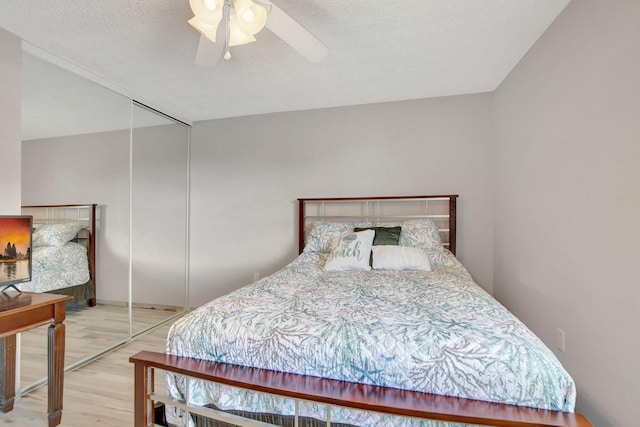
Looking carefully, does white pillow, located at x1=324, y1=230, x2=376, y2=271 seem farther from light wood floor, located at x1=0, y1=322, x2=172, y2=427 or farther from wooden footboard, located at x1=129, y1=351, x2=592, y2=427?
light wood floor, located at x1=0, y1=322, x2=172, y2=427

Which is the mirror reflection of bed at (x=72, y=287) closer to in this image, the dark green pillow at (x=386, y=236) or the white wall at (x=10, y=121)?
the white wall at (x=10, y=121)

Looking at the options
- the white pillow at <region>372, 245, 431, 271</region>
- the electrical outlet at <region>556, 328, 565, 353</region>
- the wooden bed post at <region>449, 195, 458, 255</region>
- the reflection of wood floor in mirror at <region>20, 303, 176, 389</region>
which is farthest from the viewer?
the wooden bed post at <region>449, 195, 458, 255</region>

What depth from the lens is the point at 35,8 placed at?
1.69 metres

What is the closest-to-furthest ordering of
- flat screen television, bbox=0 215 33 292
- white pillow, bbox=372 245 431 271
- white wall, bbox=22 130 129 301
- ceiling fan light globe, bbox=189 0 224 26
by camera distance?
ceiling fan light globe, bbox=189 0 224 26 → flat screen television, bbox=0 215 33 292 → white wall, bbox=22 130 129 301 → white pillow, bbox=372 245 431 271

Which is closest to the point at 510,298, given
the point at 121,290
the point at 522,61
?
the point at 522,61

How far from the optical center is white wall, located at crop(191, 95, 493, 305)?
2928 mm

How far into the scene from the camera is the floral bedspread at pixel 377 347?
95 cm

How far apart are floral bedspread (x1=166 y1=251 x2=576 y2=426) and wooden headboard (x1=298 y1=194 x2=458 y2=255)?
1.44 metres

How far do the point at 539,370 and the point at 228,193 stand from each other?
10.8 feet

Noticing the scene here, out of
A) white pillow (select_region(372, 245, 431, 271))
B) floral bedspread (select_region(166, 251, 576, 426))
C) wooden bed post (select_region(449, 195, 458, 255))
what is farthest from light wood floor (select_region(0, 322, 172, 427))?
wooden bed post (select_region(449, 195, 458, 255))

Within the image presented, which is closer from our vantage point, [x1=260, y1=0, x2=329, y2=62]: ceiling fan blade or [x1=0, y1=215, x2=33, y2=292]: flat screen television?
[x1=260, y1=0, x2=329, y2=62]: ceiling fan blade

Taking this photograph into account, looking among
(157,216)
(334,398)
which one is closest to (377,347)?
(334,398)

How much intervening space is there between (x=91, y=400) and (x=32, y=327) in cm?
69

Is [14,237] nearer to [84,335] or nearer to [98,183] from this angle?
[98,183]
